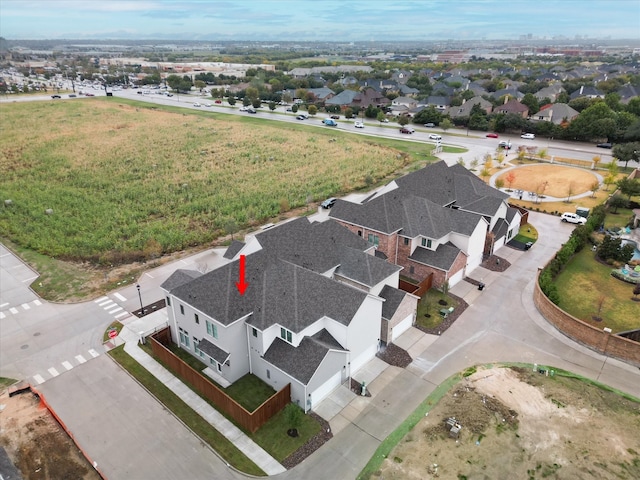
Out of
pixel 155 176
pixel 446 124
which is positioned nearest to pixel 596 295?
pixel 155 176

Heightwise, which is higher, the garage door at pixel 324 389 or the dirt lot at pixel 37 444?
the garage door at pixel 324 389

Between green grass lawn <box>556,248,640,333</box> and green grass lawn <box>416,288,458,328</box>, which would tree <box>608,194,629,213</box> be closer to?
green grass lawn <box>556,248,640,333</box>

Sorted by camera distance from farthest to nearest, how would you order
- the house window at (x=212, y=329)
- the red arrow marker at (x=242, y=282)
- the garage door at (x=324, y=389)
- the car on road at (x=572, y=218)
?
the car on road at (x=572, y=218) < the red arrow marker at (x=242, y=282) < the house window at (x=212, y=329) < the garage door at (x=324, y=389)

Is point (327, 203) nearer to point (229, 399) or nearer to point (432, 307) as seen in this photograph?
point (432, 307)

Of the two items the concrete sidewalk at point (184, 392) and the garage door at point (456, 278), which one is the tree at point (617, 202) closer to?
the garage door at point (456, 278)

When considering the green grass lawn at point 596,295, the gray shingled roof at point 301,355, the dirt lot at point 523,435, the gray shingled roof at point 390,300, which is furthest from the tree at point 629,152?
the gray shingled roof at point 301,355
